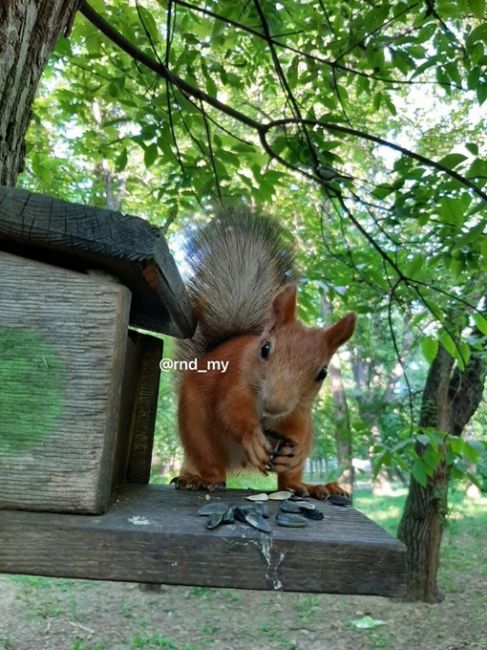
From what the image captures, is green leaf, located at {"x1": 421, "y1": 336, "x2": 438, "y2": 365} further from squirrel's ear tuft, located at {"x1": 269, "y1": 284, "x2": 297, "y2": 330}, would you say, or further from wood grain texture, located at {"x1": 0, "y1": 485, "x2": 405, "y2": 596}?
wood grain texture, located at {"x1": 0, "y1": 485, "x2": 405, "y2": 596}

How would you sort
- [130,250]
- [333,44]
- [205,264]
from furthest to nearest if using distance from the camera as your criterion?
[333,44] → [205,264] → [130,250]

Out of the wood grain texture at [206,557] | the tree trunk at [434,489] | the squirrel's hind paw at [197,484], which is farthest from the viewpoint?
the tree trunk at [434,489]

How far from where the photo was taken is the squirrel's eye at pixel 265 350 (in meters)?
1.78

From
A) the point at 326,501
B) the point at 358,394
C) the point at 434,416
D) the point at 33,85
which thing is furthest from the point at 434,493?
the point at 358,394

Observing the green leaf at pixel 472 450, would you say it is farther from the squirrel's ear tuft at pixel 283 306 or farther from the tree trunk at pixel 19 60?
the tree trunk at pixel 19 60

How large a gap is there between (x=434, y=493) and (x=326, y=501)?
4.44 metres

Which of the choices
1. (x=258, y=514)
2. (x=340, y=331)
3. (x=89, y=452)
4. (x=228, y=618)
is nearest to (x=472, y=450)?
(x=340, y=331)

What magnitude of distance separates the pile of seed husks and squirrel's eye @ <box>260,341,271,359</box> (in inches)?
17.3

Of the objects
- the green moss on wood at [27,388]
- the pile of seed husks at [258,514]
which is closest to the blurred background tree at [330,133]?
the green moss on wood at [27,388]

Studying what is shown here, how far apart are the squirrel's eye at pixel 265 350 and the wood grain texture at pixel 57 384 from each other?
1.99 feet

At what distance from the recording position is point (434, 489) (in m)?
5.64

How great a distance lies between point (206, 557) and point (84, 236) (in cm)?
61

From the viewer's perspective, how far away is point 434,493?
5.66 meters

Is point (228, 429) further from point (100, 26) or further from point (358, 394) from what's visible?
point (358, 394)
